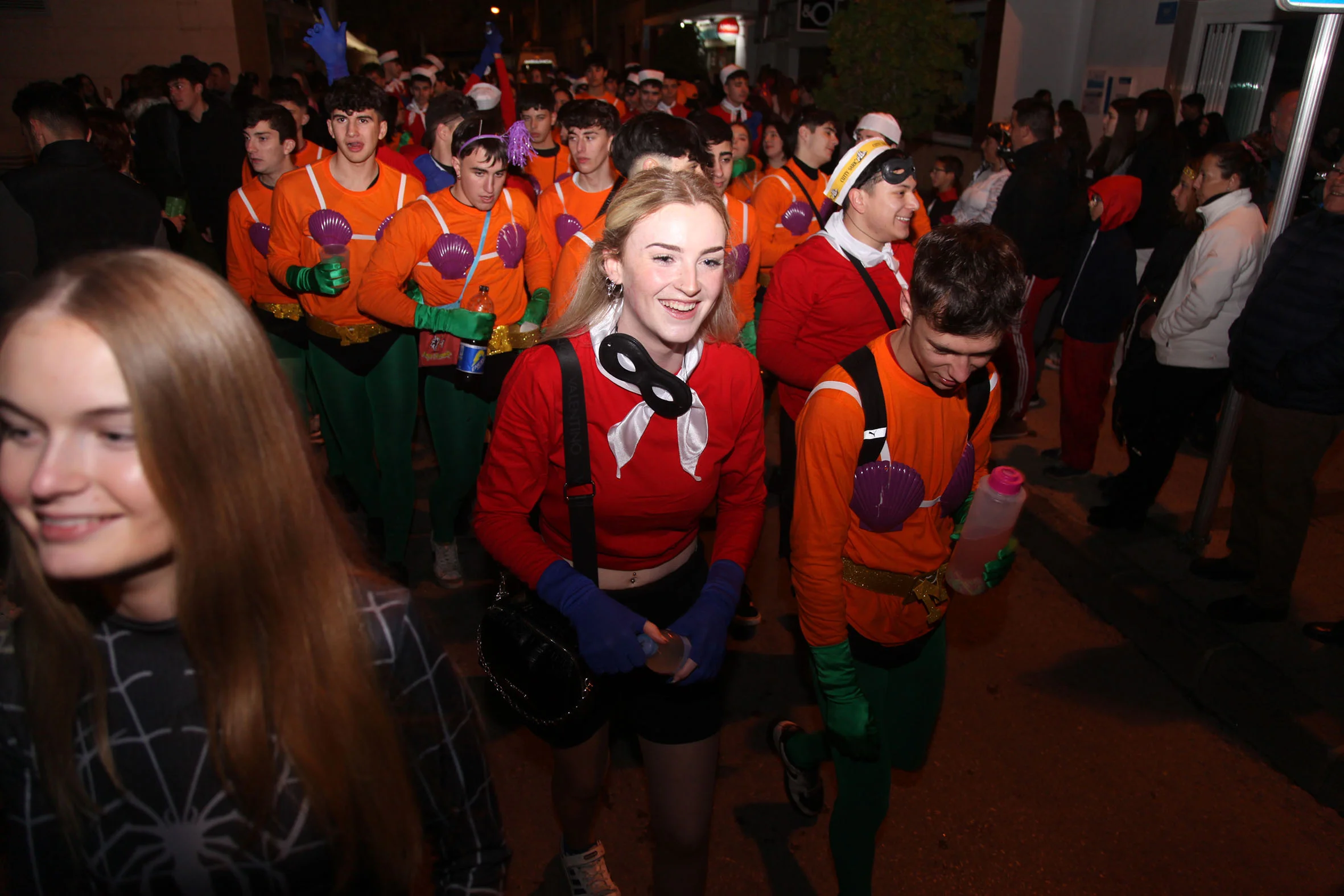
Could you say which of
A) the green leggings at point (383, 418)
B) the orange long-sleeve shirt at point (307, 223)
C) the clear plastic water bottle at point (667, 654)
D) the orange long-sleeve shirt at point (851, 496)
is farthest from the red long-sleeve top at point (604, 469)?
the orange long-sleeve shirt at point (307, 223)

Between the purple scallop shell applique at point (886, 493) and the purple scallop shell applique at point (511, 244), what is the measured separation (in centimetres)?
234

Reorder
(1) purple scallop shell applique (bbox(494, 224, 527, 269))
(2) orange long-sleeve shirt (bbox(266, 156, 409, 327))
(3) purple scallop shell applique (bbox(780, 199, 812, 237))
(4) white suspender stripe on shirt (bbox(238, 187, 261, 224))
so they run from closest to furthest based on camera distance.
Result: (1) purple scallop shell applique (bbox(494, 224, 527, 269)), (2) orange long-sleeve shirt (bbox(266, 156, 409, 327)), (4) white suspender stripe on shirt (bbox(238, 187, 261, 224)), (3) purple scallop shell applique (bbox(780, 199, 812, 237))

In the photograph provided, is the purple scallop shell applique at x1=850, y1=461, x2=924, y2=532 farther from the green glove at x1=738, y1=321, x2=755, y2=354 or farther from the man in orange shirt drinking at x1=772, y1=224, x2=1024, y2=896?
the green glove at x1=738, y1=321, x2=755, y2=354

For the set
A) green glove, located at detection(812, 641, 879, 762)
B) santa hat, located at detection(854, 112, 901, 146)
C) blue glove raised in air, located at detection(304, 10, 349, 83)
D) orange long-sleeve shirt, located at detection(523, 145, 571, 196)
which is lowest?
green glove, located at detection(812, 641, 879, 762)

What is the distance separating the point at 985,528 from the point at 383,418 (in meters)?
2.98

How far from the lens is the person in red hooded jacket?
525 centimetres

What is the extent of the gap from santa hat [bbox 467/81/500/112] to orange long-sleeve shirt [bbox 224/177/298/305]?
175cm

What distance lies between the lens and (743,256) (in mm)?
4328

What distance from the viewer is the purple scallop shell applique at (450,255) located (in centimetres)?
381

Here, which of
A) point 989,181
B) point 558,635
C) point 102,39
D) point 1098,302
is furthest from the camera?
point 102,39

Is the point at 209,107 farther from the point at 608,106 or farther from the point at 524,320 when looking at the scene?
the point at 524,320

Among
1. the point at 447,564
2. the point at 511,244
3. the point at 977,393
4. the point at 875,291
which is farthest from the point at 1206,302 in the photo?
the point at 447,564

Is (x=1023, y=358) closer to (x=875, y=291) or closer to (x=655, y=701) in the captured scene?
(x=875, y=291)

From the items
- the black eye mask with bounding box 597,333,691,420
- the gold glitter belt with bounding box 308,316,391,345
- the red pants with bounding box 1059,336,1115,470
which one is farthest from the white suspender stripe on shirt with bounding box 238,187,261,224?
the red pants with bounding box 1059,336,1115,470
